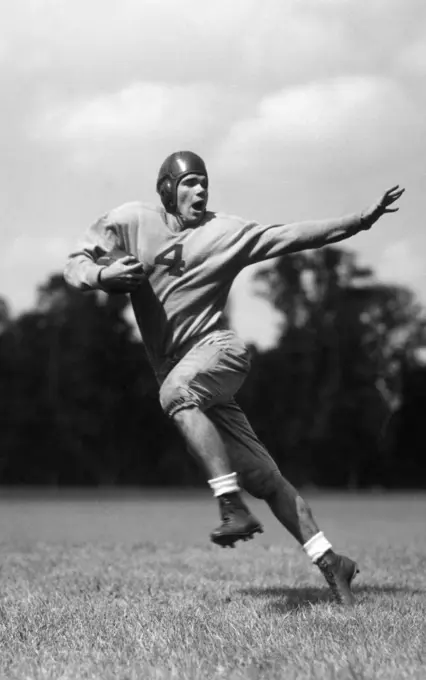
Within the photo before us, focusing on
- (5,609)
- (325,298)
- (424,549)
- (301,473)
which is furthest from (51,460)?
(5,609)

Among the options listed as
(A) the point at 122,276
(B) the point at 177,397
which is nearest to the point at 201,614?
(B) the point at 177,397

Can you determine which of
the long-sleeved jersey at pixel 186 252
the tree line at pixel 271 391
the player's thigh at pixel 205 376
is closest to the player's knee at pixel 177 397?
the player's thigh at pixel 205 376

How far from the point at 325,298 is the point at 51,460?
16.5m

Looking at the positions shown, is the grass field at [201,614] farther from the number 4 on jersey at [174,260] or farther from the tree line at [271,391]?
the tree line at [271,391]

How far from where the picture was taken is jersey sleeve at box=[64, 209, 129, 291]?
514 centimetres

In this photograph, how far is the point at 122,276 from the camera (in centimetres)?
493

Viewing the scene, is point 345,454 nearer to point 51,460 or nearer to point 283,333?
point 283,333

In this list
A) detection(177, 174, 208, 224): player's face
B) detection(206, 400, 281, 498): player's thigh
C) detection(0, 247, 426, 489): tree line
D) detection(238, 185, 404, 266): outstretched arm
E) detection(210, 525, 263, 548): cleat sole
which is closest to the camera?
detection(210, 525, 263, 548): cleat sole

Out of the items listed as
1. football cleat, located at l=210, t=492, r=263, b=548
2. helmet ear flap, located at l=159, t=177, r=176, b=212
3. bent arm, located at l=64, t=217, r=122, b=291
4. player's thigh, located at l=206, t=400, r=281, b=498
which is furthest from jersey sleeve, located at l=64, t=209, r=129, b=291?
football cleat, located at l=210, t=492, r=263, b=548

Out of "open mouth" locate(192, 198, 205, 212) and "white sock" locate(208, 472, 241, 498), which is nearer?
"white sock" locate(208, 472, 241, 498)

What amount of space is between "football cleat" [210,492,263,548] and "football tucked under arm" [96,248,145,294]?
116 cm

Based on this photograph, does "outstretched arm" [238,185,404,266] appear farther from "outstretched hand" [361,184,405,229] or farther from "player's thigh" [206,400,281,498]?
"player's thigh" [206,400,281,498]

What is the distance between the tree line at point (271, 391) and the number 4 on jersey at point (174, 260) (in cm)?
4284

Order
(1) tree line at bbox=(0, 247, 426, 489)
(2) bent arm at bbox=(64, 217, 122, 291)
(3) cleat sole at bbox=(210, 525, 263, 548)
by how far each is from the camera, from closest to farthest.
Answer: (3) cleat sole at bbox=(210, 525, 263, 548) → (2) bent arm at bbox=(64, 217, 122, 291) → (1) tree line at bbox=(0, 247, 426, 489)
